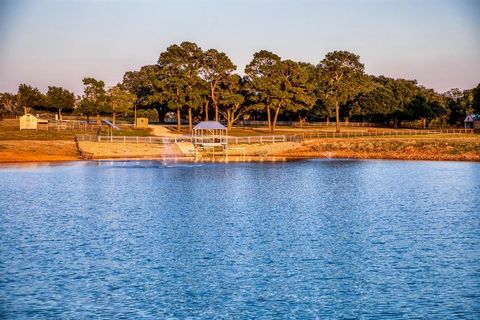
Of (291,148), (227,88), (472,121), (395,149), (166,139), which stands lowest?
(395,149)

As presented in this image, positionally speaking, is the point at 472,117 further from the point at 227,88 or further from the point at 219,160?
the point at 219,160

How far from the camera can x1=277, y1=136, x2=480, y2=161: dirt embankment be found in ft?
272

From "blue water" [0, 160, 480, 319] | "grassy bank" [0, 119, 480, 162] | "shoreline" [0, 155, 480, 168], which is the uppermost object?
"grassy bank" [0, 119, 480, 162]

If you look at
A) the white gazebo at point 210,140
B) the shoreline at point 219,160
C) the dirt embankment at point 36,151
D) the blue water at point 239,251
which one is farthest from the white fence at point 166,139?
the blue water at point 239,251

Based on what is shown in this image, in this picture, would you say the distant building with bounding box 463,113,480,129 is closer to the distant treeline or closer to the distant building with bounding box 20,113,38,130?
the distant treeline

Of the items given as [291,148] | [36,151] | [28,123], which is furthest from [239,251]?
[28,123]

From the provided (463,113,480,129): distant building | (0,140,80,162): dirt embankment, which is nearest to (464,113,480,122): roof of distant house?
(463,113,480,129): distant building

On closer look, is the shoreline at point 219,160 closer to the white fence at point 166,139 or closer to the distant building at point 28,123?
the white fence at point 166,139

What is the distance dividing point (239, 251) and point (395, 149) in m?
65.4

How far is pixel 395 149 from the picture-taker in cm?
8788

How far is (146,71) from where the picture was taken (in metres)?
161

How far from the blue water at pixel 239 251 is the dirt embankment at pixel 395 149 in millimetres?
31676

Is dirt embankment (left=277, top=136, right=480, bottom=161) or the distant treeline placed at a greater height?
the distant treeline

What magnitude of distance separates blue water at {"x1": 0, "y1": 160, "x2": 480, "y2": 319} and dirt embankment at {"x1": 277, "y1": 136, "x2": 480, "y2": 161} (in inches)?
1247
